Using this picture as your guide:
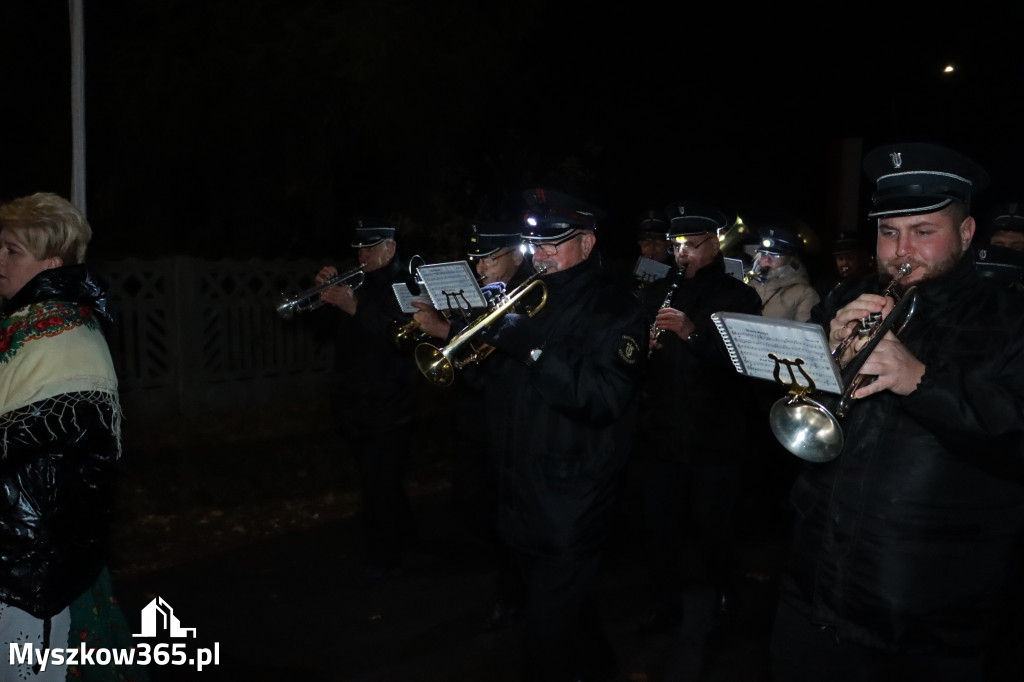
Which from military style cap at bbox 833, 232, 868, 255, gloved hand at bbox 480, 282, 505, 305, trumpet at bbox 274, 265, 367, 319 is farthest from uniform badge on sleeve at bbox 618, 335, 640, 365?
→ military style cap at bbox 833, 232, 868, 255

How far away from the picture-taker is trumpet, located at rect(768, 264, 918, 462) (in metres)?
2.46

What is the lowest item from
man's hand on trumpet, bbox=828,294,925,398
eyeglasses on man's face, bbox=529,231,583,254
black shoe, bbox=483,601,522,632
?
black shoe, bbox=483,601,522,632

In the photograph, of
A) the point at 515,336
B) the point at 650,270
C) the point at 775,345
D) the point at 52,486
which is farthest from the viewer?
the point at 650,270

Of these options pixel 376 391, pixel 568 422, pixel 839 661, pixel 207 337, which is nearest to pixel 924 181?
pixel 839 661

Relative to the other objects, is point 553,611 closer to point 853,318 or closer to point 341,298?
point 853,318

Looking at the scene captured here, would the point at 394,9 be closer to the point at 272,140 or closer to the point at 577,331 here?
the point at 272,140

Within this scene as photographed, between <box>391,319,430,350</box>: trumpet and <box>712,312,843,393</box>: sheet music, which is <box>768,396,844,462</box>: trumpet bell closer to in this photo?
<box>712,312,843,393</box>: sheet music

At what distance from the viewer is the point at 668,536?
474cm

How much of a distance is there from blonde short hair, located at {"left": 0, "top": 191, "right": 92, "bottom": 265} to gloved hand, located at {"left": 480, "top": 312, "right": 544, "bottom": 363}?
1.44 meters

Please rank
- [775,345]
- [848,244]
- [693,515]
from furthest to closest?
[848,244] → [693,515] → [775,345]

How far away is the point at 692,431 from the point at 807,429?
6.86 ft

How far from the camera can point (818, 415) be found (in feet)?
8.12

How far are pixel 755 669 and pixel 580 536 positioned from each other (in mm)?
1570

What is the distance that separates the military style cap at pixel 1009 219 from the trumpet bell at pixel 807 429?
4.44m
